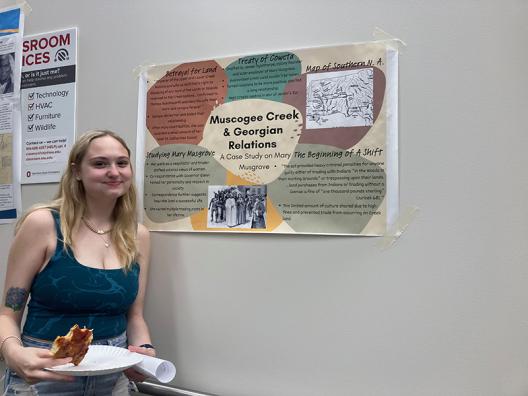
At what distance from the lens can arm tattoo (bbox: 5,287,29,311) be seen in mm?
1143

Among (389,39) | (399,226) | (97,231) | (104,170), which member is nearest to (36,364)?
(97,231)

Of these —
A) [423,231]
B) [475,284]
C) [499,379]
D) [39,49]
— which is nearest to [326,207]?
[423,231]

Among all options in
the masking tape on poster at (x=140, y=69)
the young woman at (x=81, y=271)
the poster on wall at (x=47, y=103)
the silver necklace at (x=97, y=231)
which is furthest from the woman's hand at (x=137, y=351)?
the masking tape on poster at (x=140, y=69)

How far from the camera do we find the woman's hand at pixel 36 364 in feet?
3.26

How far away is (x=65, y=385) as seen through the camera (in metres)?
1.11

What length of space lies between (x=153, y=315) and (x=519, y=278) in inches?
35.3

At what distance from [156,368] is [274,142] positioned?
0.59 meters

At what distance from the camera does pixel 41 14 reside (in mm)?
1504

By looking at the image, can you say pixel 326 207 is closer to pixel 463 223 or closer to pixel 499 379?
pixel 463 223

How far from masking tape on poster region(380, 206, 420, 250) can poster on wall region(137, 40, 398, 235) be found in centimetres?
2

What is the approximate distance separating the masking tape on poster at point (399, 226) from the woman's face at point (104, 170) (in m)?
0.65

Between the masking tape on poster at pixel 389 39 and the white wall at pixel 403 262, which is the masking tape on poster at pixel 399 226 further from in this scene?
the masking tape on poster at pixel 389 39

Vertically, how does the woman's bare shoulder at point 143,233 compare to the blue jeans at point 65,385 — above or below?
above

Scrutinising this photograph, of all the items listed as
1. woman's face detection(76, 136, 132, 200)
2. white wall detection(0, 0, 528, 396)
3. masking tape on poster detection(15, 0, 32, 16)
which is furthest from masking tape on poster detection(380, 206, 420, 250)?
masking tape on poster detection(15, 0, 32, 16)
